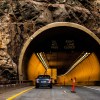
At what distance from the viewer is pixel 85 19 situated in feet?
148

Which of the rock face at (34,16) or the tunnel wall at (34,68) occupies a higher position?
the rock face at (34,16)

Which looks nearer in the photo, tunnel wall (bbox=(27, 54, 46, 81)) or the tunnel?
the tunnel

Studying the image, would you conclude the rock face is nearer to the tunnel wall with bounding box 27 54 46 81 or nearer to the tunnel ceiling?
the tunnel ceiling

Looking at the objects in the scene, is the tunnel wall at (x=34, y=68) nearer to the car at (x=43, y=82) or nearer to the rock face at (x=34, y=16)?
the rock face at (x=34, y=16)

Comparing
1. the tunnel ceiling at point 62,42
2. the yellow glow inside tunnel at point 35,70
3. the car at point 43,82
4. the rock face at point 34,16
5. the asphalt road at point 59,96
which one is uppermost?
the rock face at point 34,16

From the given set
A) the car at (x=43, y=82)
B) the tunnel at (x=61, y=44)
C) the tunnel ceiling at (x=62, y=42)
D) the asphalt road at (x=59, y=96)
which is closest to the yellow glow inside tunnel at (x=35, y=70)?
the tunnel at (x=61, y=44)

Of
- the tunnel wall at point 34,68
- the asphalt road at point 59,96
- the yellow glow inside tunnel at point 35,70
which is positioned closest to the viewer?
the asphalt road at point 59,96

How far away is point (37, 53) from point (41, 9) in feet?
24.3

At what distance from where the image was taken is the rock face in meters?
41.8

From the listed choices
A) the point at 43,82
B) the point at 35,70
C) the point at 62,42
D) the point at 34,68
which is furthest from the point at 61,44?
the point at 43,82

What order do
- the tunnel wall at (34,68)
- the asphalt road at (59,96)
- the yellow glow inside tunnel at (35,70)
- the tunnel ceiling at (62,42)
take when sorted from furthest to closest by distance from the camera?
1. the yellow glow inside tunnel at (35,70)
2. the tunnel wall at (34,68)
3. the tunnel ceiling at (62,42)
4. the asphalt road at (59,96)

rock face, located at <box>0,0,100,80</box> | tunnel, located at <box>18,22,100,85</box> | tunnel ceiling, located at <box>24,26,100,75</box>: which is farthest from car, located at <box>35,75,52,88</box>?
tunnel ceiling, located at <box>24,26,100,75</box>

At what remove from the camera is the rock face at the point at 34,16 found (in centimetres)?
4184

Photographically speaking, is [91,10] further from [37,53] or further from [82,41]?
[37,53]
